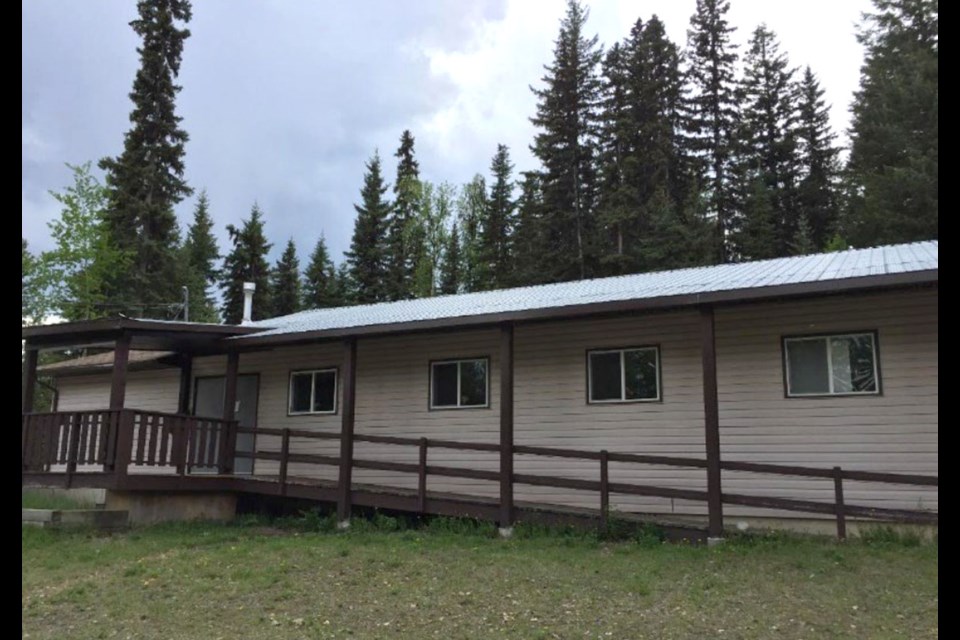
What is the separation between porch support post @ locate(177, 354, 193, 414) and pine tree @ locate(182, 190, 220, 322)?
24815 millimetres

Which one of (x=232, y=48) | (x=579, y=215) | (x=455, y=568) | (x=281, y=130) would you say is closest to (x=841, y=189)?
(x=579, y=215)

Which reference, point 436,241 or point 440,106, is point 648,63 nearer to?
point 440,106

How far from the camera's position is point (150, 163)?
3089 cm

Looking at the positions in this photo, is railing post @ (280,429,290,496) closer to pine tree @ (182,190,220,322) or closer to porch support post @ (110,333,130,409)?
porch support post @ (110,333,130,409)

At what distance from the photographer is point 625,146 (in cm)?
3300

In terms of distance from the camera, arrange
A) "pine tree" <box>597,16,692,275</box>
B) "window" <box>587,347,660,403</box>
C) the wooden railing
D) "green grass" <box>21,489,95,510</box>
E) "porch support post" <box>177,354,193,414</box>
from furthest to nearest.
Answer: "pine tree" <box>597,16,692,275</box>, "porch support post" <box>177,354,193,414</box>, "green grass" <box>21,489,95,510</box>, "window" <box>587,347,660,403</box>, the wooden railing

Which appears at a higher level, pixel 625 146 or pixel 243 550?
pixel 625 146

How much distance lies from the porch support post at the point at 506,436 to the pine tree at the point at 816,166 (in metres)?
23.0

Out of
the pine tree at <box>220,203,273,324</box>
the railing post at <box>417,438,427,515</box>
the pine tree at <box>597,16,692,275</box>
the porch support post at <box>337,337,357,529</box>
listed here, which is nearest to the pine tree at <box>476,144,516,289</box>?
the pine tree at <box>597,16,692,275</box>

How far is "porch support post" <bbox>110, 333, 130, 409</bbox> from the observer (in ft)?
37.2

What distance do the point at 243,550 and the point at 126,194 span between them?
25.5 meters

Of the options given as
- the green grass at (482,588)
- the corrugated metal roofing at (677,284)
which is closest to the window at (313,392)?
the corrugated metal roofing at (677,284)

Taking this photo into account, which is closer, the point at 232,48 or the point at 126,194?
the point at 232,48

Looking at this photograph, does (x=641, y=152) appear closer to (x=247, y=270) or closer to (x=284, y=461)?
(x=247, y=270)
